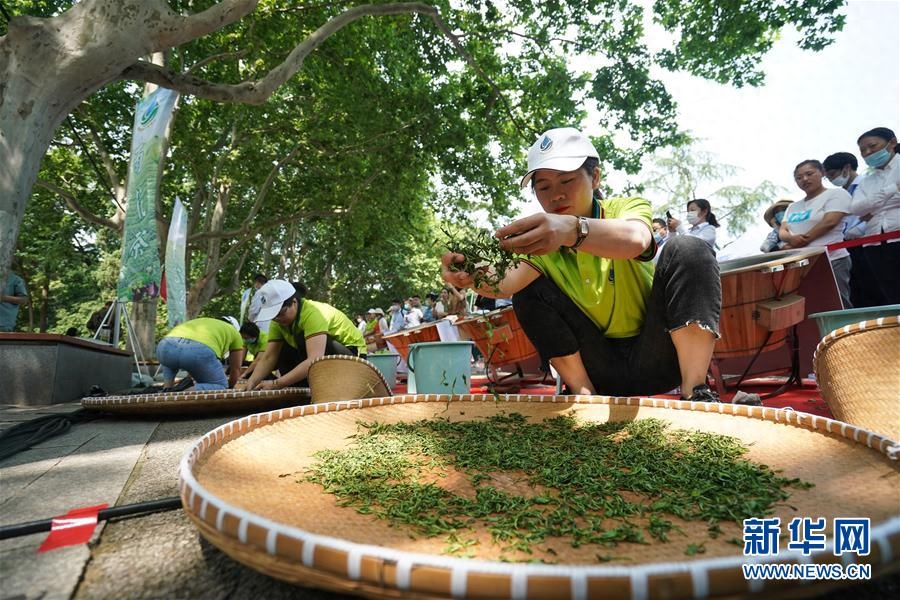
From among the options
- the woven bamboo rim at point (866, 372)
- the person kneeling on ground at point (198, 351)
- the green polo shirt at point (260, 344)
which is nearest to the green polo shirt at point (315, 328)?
the person kneeling on ground at point (198, 351)

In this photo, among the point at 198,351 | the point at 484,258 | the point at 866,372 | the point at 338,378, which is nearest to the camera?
the point at 866,372

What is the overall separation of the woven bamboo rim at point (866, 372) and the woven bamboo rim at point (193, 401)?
2547 millimetres

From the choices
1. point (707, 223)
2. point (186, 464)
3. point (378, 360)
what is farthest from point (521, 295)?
point (707, 223)

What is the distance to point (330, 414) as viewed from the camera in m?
1.70

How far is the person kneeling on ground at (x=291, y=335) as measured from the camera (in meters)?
3.35

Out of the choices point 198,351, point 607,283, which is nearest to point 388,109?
point 198,351

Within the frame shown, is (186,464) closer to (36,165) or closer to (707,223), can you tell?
(36,165)

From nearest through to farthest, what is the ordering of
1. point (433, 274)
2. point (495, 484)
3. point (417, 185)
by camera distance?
1. point (495, 484)
2. point (417, 185)
3. point (433, 274)

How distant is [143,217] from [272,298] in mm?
2835

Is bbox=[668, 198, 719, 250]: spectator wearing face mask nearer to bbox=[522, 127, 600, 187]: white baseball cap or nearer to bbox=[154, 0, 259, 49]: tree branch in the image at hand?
bbox=[522, 127, 600, 187]: white baseball cap

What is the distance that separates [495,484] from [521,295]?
1.08 m

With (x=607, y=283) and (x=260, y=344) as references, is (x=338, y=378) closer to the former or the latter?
(x=607, y=283)

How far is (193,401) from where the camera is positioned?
2.70 meters

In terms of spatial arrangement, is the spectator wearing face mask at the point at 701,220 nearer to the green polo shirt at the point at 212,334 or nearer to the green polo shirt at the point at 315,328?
the green polo shirt at the point at 315,328
